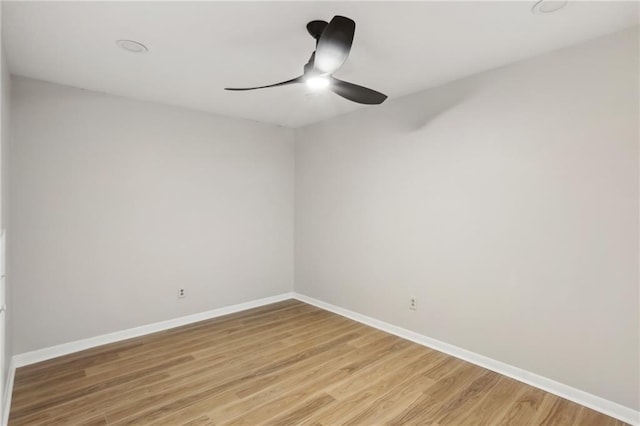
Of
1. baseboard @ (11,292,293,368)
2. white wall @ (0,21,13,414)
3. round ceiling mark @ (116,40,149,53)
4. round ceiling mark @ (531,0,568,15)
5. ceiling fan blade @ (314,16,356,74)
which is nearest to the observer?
ceiling fan blade @ (314,16,356,74)

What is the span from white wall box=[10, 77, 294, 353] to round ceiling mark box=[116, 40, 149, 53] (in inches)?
45.3

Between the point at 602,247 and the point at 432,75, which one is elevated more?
the point at 432,75

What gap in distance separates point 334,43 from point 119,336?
11.0 feet

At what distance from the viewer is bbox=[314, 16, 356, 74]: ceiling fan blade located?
1652 mm

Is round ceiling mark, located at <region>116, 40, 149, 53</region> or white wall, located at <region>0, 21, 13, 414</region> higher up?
round ceiling mark, located at <region>116, 40, 149, 53</region>

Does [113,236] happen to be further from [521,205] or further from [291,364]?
[521,205]

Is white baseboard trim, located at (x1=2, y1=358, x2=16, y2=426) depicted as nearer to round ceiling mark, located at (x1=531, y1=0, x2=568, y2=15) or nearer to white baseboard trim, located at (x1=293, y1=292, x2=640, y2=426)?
white baseboard trim, located at (x1=293, y1=292, x2=640, y2=426)

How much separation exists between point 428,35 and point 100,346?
385 centimetres

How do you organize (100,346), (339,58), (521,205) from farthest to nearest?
1. (100,346)
2. (521,205)
3. (339,58)

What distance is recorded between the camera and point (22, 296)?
2.85 metres

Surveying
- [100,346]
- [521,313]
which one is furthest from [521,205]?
[100,346]

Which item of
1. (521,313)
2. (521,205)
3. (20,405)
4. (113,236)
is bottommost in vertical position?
(20,405)

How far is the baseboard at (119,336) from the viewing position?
113 inches

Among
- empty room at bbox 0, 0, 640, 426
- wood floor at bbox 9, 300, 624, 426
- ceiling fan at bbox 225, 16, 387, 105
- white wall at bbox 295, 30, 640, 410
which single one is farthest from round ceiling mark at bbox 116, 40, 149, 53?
wood floor at bbox 9, 300, 624, 426
